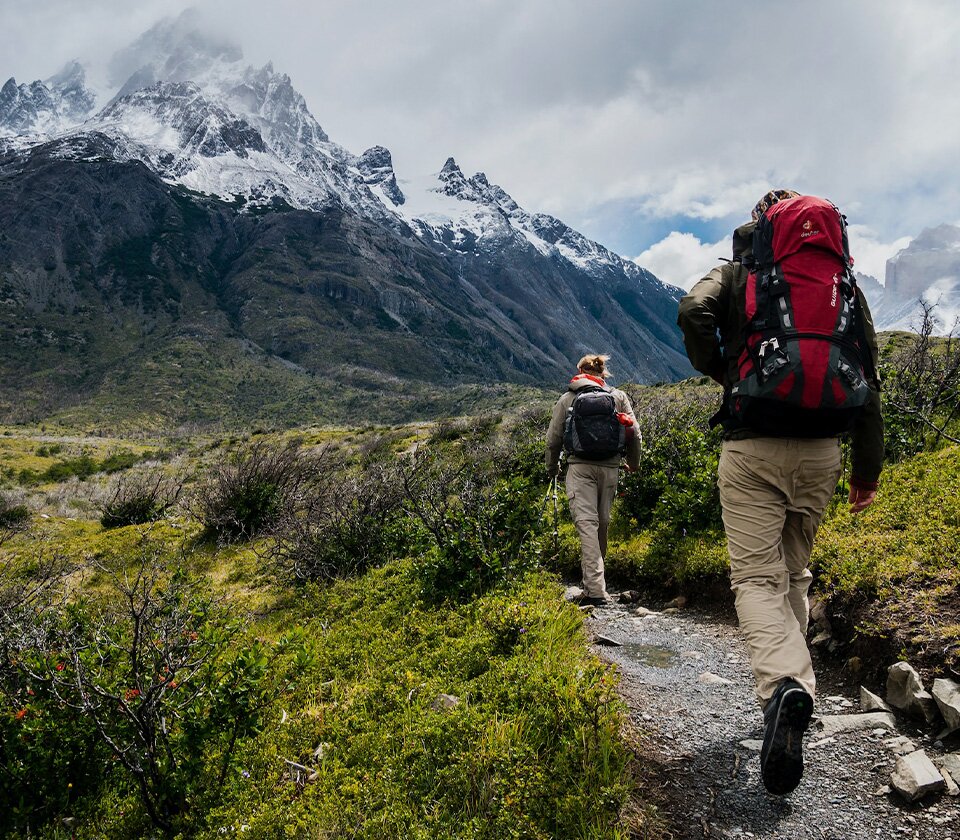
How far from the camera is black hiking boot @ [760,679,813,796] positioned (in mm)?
2373

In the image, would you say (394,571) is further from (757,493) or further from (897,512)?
(897,512)

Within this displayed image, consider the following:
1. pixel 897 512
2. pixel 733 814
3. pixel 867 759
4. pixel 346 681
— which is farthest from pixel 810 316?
pixel 346 681

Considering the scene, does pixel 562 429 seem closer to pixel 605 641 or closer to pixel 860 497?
pixel 605 641

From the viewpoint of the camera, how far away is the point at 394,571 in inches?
254

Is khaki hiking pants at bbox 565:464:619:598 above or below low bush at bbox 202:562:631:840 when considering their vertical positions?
above

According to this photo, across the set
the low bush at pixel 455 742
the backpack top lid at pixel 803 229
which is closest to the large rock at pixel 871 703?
the low bush at pixel 455 742

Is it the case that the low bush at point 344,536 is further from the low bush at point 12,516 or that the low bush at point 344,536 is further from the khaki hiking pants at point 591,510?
the low bush at point 12,516

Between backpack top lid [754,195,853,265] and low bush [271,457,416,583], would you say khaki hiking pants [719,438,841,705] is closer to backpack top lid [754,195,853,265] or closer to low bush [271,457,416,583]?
backpack top lid [754,195,853,265]

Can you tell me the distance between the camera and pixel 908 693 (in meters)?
3.00

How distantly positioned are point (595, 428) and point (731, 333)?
2.49 meters

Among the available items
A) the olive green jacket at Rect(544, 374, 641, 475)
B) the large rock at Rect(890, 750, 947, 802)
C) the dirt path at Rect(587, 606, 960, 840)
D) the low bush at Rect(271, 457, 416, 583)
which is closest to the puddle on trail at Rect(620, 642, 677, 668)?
the dirt path at Rect(587, 606, 960, 840)

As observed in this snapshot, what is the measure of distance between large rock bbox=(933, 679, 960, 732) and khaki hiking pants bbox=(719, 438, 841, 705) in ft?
2.48

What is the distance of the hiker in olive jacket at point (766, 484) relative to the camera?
8.96 ft

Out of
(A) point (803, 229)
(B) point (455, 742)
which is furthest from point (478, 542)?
(A) point (803, 229)
